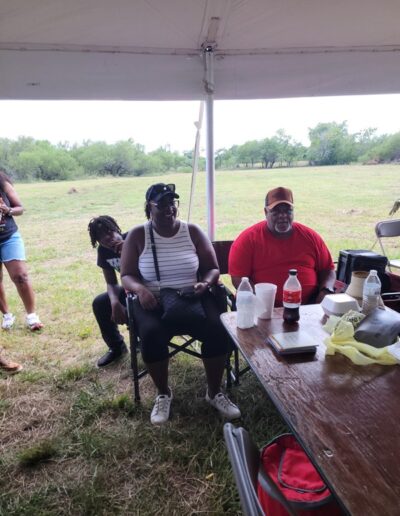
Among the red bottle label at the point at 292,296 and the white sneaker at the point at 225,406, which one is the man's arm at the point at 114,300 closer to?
the white sneaker at the point at 225,406

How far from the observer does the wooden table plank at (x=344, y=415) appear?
734mm

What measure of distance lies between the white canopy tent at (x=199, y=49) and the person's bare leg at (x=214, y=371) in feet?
4.67

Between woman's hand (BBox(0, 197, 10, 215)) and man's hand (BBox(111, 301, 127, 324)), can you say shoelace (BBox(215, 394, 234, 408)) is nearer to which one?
man's hand (BBox(111, 301, 127, 324))

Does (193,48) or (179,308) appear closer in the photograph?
(179,308)

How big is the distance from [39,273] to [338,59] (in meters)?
4.39

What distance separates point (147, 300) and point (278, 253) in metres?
0.87

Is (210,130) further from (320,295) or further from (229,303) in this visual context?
(320,295)

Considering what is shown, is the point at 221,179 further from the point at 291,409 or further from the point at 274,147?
the point at 291,409

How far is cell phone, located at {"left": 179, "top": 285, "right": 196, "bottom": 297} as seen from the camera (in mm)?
2031

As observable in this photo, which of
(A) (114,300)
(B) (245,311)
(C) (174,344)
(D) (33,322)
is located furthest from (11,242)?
(B) (245,311)

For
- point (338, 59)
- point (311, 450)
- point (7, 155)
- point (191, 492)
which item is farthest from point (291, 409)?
point (7, 155)

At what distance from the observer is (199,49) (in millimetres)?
2652

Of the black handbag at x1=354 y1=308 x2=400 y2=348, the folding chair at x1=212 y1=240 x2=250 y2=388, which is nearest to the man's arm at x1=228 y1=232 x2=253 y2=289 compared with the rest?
the folding chair at x1=212 y1=240 x2=250 y2=388

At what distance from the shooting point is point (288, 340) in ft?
4.37
